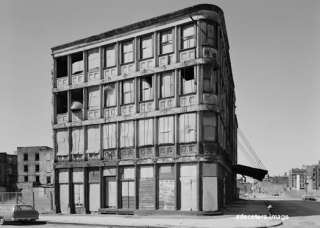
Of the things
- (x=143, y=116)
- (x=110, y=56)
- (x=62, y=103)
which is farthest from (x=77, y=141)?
(x=110, y=56)

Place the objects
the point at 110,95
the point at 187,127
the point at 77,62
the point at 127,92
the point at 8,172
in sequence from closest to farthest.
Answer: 1. the point at 187,127
2. the point at 127,92
3. the point at 110,95
4. the point at 77,62
5. the point at 8,172

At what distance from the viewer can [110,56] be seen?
35906 mm

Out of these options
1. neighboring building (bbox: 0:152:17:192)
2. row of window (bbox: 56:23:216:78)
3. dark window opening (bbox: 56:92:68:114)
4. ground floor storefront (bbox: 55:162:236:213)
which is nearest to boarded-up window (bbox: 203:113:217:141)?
ground floor storefront (bbox: 55:162:236:213)

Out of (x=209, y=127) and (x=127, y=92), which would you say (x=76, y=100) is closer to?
(x=127, y=92)

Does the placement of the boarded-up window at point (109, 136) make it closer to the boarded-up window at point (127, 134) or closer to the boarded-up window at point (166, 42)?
the boarded-up window at point (127, 134)

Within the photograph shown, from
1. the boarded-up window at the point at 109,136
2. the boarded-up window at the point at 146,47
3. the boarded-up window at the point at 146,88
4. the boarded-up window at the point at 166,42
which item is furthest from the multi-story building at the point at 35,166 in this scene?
the boarded-up window at the point at 166,42

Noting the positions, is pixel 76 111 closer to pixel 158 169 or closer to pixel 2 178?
pixel 158 169

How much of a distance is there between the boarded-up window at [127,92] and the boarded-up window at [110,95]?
92 cm

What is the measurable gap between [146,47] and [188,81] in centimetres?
459

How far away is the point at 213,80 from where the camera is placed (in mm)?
31062

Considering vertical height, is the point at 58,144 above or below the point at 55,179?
above

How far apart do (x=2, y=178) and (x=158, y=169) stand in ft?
273

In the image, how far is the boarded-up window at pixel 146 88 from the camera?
33469 millimetres

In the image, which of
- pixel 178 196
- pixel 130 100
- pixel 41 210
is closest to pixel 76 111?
pixel 130 100
